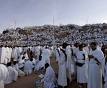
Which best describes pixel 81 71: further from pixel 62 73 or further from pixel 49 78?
pixel 49 78

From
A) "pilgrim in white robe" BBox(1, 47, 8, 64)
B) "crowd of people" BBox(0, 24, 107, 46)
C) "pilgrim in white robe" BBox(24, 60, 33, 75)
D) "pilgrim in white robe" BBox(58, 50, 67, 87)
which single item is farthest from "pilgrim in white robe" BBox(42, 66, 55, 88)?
"crowd of people" BBox(0, 24, 107, 46)

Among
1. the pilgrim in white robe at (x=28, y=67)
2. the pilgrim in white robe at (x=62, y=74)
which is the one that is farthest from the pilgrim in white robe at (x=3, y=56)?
the pilgrim in white robe at (x=62, y=74)

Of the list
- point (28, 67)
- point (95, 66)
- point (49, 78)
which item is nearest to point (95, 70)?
point (95, 66)

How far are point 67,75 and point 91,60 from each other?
8.72 ft

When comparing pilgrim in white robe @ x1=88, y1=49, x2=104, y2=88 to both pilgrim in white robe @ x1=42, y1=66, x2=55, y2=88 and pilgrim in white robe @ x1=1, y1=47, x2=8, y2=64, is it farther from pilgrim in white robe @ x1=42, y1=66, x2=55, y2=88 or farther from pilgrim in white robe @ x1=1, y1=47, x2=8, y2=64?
pilgrim in white robe @ x1=1, y1=47, x2=8, y2=64

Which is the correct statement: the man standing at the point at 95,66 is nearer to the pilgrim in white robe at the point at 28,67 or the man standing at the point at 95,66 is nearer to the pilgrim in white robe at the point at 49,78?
the pilgrim in white robe at the point at 49,78

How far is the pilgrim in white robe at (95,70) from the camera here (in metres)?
9.48

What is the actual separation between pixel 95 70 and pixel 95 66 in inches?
5.5

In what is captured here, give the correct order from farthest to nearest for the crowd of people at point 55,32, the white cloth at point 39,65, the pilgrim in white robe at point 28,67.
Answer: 1. the crowd of people at point 55,32
2. the white cloth at point 39,65
3. the pilgrim in white robe at point 28,67

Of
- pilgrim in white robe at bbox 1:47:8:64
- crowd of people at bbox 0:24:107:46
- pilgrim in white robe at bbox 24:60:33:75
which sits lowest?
pilgrim in white robe at bbox 24:60:33:75

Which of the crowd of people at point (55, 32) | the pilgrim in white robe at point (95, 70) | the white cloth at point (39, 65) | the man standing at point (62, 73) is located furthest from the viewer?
the crowd of people at point (55, 32)

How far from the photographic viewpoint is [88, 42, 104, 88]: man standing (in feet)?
31.1

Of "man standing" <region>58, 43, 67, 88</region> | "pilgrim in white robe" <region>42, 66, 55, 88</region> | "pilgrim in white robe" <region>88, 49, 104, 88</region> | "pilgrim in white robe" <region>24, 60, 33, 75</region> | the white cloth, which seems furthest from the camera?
the white cloth

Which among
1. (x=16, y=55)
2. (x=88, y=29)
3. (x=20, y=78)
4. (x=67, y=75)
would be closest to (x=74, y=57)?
(x=67, y=75)
